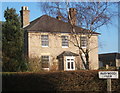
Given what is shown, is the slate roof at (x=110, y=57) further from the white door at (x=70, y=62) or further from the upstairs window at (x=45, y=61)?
the upstairs window at (x=45, y=61)

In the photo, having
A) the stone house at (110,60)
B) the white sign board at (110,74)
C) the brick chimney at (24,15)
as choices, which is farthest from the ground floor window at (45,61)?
the white sign board at (110,74)

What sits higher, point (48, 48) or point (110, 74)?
point (48, 48)

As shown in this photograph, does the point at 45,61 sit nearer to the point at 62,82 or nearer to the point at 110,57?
the point at 62,82

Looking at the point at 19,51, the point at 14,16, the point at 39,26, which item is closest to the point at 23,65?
the point at 19,51

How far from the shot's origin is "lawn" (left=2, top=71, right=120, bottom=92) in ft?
46.9

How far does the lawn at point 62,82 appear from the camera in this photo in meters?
14.3

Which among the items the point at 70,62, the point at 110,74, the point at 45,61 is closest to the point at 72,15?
the point at 110,74

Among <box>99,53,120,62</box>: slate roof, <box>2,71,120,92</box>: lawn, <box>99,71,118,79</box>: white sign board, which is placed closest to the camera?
<box>99,71,118,79</box>: white sign board

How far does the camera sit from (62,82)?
14938mm

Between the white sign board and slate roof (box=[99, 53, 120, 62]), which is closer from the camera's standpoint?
the white sign board

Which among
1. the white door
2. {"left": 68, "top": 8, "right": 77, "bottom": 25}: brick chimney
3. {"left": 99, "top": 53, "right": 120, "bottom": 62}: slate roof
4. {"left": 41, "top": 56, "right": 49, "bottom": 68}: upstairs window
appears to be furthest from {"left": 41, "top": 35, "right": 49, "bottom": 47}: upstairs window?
{"left": 99, "top": 53, "right": 120, "bottom": 62}: slate roof

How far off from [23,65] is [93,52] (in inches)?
600

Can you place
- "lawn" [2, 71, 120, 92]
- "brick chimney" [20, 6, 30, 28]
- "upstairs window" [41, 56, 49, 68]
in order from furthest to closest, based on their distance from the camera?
"brick chimney" [20, 6, 30, 28]
"upstairs window" [41, 56, 49, 68]
"lawn" [2, 71, 120, 92]

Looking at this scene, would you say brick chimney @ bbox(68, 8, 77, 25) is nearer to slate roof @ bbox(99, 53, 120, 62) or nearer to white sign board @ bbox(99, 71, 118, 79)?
white sign board @ bbox(99, 71, 118, 79)
